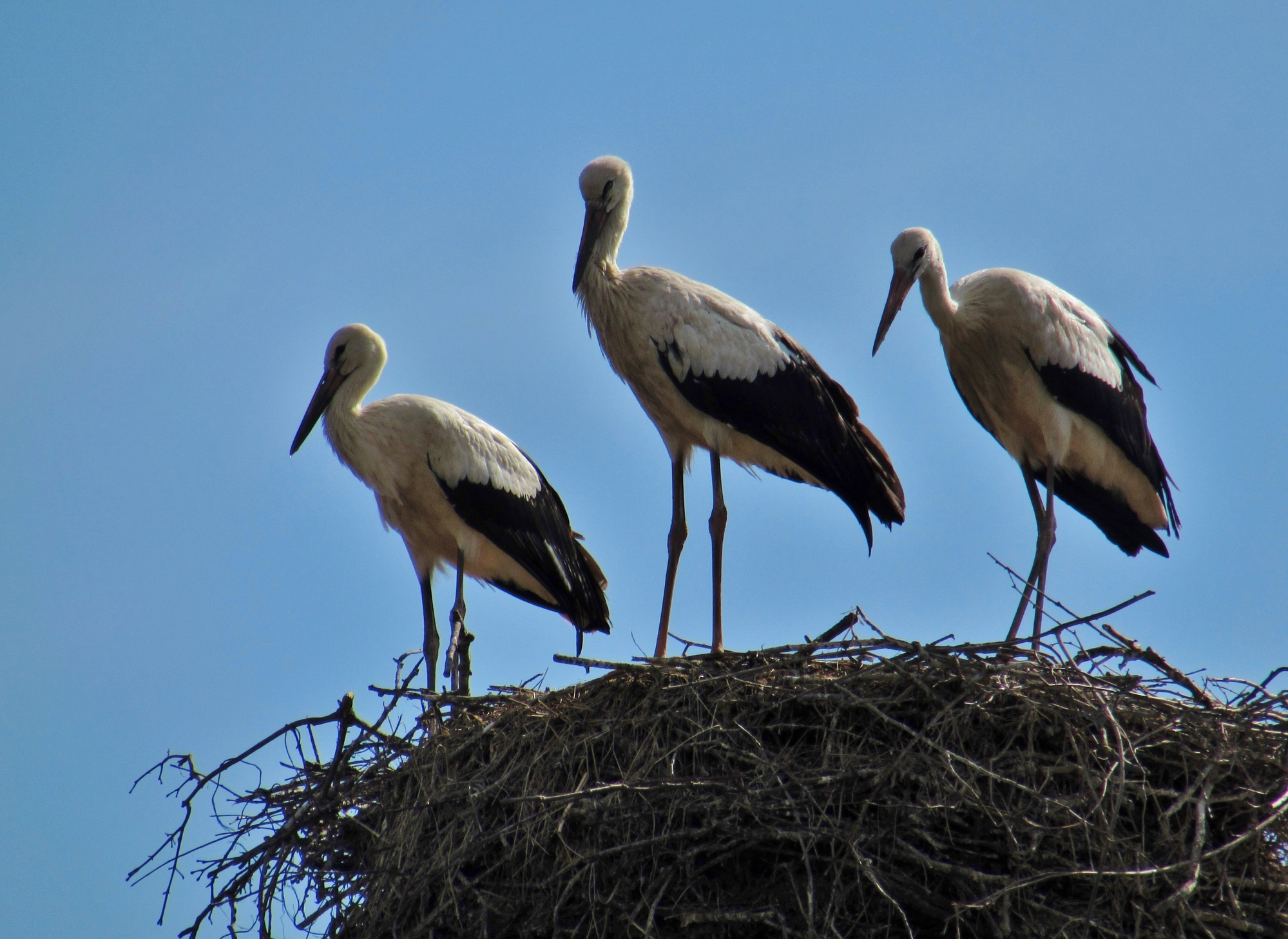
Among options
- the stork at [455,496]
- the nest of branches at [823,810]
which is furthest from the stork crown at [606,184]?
the nest of branches at [823,810]

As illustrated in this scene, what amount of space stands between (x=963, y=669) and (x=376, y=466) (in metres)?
3.22

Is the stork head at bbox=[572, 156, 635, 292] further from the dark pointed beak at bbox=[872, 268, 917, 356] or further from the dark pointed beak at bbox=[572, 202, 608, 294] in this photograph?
the dark pointed beak at bbox=[872, 268, 917, 356]

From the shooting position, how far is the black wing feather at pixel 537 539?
22.9ft

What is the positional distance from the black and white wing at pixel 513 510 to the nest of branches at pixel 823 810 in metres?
1.82

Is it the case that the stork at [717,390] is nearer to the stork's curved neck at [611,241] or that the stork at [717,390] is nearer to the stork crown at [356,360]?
the stork's curved neck at [611,241]

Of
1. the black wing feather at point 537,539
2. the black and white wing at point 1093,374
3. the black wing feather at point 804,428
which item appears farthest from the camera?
the black wing feather at point 537,539

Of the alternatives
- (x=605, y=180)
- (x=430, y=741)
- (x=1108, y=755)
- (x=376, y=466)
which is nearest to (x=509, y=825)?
(x=430, y=741)

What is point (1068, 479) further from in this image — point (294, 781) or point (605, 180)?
point (294, 781)

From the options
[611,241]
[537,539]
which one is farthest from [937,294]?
[537,539]

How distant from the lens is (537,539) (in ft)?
23.1

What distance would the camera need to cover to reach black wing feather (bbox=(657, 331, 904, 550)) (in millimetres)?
6379

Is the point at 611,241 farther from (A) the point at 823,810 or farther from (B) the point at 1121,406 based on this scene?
(A) the point at 823,810

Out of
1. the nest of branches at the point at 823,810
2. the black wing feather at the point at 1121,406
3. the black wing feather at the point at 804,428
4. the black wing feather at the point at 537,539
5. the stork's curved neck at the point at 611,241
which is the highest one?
the stork's curved neck at the point at 611,241

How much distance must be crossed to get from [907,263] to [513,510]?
202 centimetres
